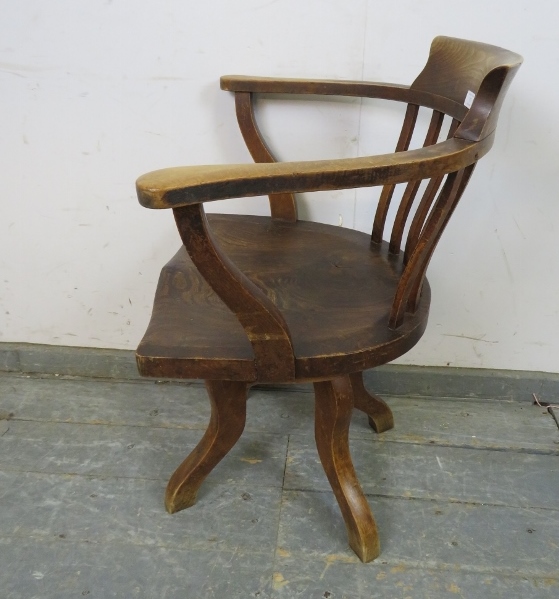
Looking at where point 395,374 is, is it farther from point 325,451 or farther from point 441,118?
point 441,118

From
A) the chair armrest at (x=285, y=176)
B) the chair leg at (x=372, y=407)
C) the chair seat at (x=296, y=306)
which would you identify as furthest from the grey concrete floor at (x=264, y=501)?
the chair armrest at (x=285, y=176)

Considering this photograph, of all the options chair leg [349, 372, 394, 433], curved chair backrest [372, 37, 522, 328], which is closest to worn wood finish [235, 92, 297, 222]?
curved chair backrest [372, 37, 522, 328]

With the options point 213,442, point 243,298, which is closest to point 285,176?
point 243,298

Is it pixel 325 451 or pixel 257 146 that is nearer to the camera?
pixel 325 451

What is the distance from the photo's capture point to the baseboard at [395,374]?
166 cm

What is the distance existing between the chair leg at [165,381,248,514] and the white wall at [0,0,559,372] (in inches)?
19.1

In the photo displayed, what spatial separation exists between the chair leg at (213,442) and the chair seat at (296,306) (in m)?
0.18

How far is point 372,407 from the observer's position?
1521 mm

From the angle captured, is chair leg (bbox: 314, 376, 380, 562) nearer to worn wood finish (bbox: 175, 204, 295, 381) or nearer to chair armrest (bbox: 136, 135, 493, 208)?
worn wood finish (bbox: 175, 204, 295, 381)

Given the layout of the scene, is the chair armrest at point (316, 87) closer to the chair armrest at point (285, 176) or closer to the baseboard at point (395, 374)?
the chair armrest at point (285, 176)

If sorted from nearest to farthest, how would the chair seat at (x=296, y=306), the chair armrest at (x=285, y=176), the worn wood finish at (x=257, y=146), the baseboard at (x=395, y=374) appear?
the chair armrest at (x=285, y=176) → the chair seat at (x=296, y=306) → the worn wood finish at (x=257, y=146) → the baseboard at (x=395, y=374)

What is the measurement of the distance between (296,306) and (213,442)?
33cm

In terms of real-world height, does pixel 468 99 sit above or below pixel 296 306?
above

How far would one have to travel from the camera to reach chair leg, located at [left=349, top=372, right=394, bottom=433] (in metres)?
1.48
